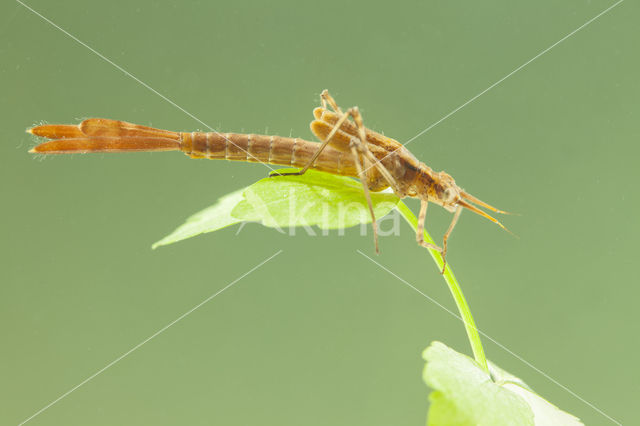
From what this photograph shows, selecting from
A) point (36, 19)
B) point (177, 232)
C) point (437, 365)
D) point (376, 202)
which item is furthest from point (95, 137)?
point (36, 19)

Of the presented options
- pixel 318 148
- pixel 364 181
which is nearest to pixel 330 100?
pixel 318 148

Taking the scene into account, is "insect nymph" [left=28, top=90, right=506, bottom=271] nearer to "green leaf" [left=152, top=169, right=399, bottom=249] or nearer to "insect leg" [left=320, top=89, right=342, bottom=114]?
"insect leg" [left=320, top=89, right=342, bottom=114]

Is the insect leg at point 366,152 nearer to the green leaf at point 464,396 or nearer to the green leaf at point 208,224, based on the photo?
the green leaf at point 208,224

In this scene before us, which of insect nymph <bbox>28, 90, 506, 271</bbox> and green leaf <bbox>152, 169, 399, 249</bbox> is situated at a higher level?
insect nymph <bbox>28, 90, 506, 271</bbox>

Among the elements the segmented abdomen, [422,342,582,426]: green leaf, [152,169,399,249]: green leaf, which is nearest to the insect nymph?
the segmented abdomen

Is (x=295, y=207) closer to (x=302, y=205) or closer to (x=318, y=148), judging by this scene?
(x=302, y=205)

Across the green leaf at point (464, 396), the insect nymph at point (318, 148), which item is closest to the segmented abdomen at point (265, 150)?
the insect nymph at point (318, 148)

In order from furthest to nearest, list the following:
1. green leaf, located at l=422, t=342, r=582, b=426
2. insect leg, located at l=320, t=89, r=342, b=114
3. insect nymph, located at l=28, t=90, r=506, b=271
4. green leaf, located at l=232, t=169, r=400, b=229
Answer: insect leg, located at l=320, t=89, r=342, b=114, insect nymph, located at l=28, t=90, r=506, b=271, green leaf, located at l=232, t=169, r=400, b=229, green leaf, located at l=422, t=342, r=582, b=426

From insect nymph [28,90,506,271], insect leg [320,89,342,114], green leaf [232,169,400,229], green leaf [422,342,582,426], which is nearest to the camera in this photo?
green leaf [422,342,582,426]
